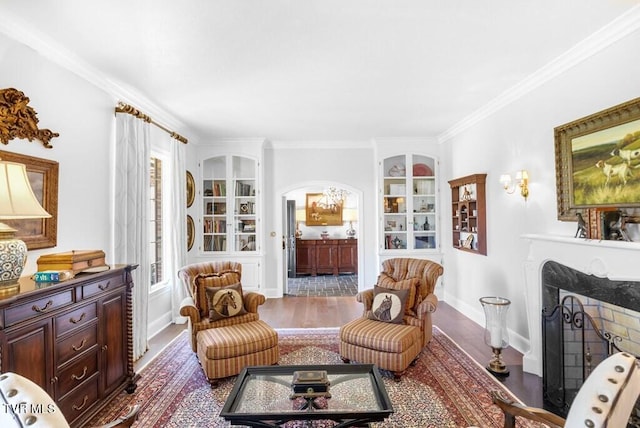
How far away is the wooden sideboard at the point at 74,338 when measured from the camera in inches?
70.9

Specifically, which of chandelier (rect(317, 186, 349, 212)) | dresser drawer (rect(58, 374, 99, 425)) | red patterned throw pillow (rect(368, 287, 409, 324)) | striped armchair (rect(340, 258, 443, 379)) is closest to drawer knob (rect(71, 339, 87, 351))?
dresser drawer (rect(58, 374, 99, 425))

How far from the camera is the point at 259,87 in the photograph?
3504 millimetres

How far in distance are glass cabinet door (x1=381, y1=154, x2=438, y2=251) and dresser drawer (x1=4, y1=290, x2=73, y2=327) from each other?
4.65 meters

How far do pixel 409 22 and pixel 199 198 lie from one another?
4.54 m

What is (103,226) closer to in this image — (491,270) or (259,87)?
(259,87)

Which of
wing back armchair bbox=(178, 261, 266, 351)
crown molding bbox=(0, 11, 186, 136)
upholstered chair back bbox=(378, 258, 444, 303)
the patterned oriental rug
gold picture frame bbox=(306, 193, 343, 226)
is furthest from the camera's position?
gold picture frame bbox=(306, 193, 343, 226)

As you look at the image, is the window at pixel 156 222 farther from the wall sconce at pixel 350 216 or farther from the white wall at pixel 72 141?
the wall sconce at pixel 350 216

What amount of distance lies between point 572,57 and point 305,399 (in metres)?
3.41

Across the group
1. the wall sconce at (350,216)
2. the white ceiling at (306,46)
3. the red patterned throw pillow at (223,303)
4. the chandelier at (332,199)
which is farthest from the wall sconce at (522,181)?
the wall sconce at (350,216)

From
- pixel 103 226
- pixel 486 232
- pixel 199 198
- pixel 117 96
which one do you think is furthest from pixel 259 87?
pixel 486 232

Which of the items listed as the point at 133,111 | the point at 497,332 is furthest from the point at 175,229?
the point at 497,332

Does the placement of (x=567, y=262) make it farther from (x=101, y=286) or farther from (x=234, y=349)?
(x=101, y=286)

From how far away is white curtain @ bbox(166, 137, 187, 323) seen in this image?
459cm

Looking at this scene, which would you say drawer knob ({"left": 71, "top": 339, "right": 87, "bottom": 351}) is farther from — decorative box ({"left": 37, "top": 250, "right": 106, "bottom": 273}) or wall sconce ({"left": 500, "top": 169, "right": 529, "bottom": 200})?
wall sconce ({"left": 500, "top": 169, "right": 529, "bottom": 200})
